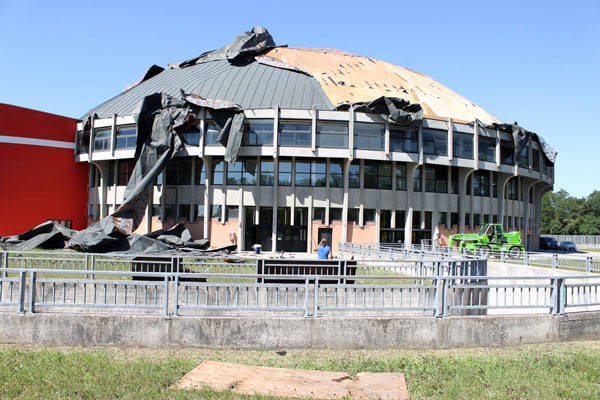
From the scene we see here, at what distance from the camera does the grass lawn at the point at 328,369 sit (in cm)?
677

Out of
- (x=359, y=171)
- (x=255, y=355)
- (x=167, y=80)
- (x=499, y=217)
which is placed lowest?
(x=255, y=355)

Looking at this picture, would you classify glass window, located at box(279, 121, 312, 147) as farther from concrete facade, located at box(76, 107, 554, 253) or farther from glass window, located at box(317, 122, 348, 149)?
glass window, located at box(317, 122, 348, 149)

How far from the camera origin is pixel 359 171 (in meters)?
39.7

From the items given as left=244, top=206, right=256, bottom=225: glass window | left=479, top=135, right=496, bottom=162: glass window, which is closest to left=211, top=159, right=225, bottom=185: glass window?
left=244, top=206, right=256, bottom=225: glass window

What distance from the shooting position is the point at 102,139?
4191 centimetres

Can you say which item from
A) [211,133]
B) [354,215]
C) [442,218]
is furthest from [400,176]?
[211,133]

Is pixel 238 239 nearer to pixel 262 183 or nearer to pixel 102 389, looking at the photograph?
pixel 262 183

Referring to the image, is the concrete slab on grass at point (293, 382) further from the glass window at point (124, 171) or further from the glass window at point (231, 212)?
the glass window at point (124, 171)

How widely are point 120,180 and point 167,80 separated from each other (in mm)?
12248

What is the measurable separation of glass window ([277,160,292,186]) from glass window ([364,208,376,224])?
672 centimetres

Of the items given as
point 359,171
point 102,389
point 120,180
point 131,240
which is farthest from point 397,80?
point 102,389

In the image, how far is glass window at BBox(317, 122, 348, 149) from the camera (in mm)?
37469

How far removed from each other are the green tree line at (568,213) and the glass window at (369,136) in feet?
308

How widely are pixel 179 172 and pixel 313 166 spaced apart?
449 inches
